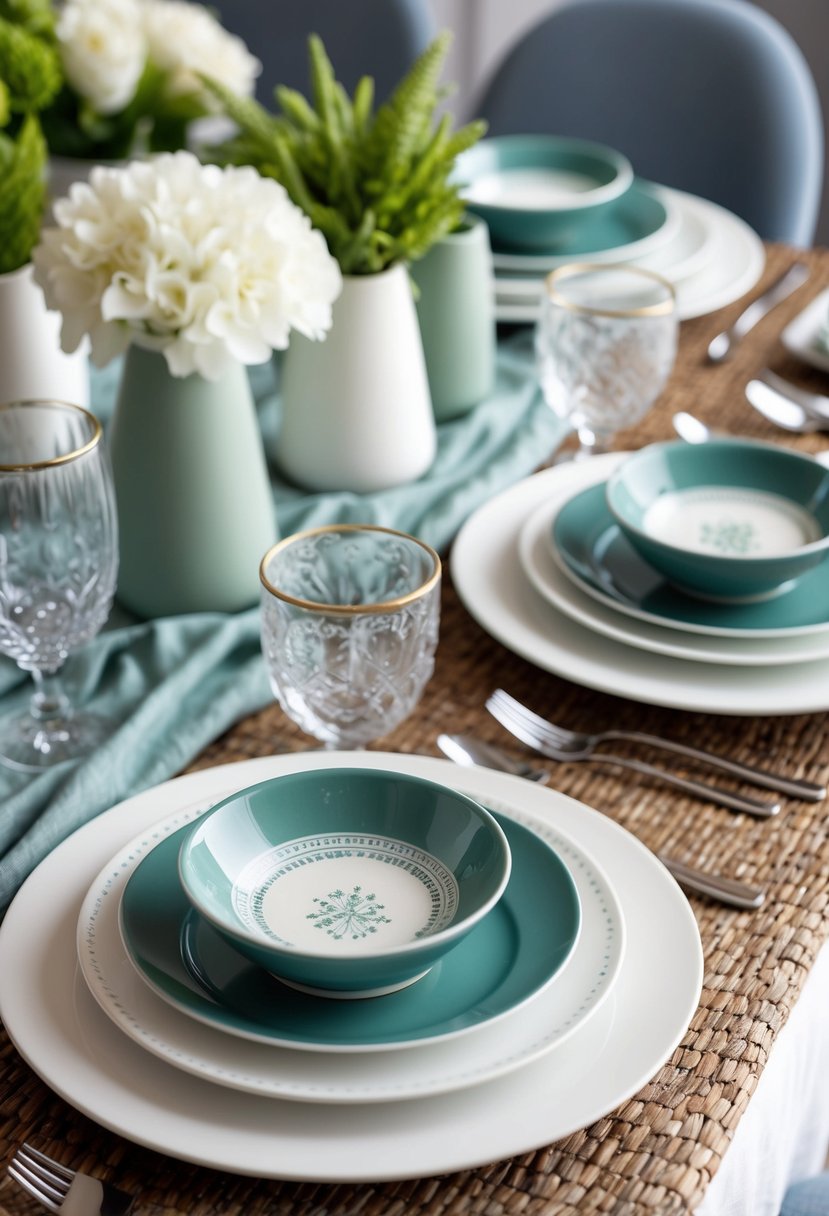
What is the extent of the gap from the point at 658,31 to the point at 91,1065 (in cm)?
177

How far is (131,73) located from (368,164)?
500mm

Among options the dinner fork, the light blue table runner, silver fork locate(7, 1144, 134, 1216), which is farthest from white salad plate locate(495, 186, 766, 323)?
silver fork locate(7, 1144, 134, 1216)

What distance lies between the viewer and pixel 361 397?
1057 millimetres

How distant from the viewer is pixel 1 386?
1.02m

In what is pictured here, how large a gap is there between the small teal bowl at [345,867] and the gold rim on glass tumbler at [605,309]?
0.56 metres

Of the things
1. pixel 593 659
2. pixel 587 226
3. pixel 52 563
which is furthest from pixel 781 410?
pixel 52 563

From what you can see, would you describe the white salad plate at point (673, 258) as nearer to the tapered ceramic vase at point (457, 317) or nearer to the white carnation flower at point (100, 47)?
the tapered ceramic vase at point (457, 317)

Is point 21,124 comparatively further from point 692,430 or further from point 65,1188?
point 65,1188

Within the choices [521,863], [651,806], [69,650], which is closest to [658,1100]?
[521,863]

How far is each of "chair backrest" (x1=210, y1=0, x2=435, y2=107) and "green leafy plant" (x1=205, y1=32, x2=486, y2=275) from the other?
1.20 metres

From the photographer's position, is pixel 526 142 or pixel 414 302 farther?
pixel 526 142

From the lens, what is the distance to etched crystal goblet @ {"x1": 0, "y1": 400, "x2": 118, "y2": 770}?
796 millimetres

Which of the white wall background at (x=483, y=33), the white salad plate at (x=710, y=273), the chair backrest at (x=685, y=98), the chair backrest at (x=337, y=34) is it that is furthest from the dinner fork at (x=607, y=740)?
the white wall background at (x=483, y=33)

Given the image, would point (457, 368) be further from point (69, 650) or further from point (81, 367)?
point (69, 650)
